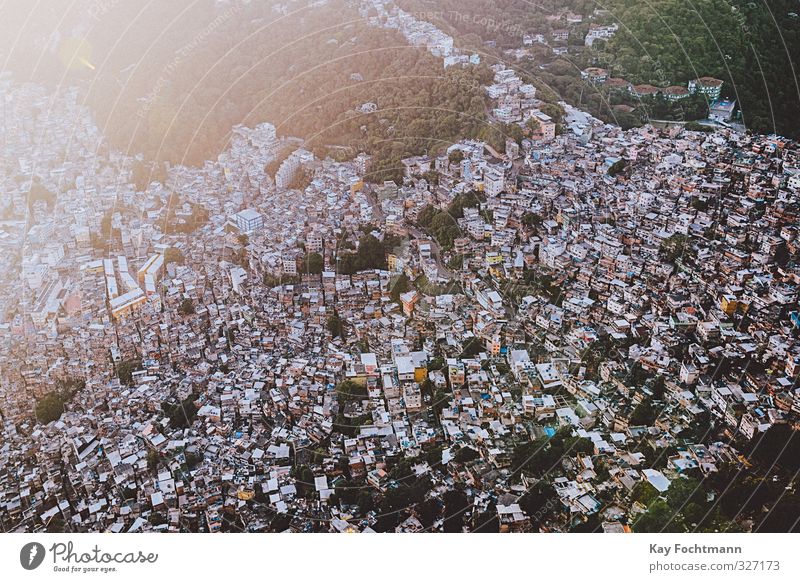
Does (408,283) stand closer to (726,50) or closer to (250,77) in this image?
(250,77)

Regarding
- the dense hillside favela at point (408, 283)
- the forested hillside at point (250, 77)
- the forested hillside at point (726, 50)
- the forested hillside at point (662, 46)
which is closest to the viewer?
the dense hillside favela at point (408, 283)

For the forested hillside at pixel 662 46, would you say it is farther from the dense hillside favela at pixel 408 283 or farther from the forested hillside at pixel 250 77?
the forested hillside at pixel 250 77

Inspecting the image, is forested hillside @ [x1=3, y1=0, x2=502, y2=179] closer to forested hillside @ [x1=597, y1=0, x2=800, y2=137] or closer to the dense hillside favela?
the dense hillside favela

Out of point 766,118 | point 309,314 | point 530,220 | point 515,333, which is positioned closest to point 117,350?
point 309,314

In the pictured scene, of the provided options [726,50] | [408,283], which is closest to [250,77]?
[408,283]

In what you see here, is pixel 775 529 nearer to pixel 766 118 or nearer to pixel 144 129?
pixel 766 118

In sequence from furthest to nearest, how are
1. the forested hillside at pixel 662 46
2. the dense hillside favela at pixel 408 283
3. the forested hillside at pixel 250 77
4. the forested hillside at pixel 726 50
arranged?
the forested hillside at pixel 250 77
the forested hillside at pixel 662 46
the forested hillside at pixel 726 50
the dense hillside favela at pixel 408 283

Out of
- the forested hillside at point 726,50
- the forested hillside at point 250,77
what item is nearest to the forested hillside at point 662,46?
the forested hillside at point 726,50

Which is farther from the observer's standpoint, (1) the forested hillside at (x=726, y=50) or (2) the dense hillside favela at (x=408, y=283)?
(1) the forested hillside at (x=726, y=50)
